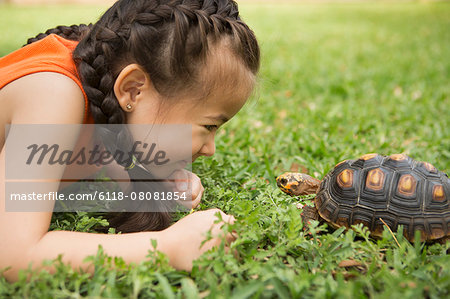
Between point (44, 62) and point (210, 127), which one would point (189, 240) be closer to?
point (210, 127)

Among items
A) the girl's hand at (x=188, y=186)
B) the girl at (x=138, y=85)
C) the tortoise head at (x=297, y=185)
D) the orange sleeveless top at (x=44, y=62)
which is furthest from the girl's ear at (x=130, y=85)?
the tortoise head at (x=297, y=185)

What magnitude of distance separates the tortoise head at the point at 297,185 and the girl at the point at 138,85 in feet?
1.47

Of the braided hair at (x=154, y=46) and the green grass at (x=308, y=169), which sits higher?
the braided hair at (x=154, y=46)

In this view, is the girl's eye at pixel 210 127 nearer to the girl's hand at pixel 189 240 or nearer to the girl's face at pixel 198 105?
the girl's face at pixel 198 105

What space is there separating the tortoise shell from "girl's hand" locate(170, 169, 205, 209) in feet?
1.92

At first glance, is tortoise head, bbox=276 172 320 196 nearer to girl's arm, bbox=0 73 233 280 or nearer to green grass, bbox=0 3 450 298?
green grass, bbox=0 3 450 298

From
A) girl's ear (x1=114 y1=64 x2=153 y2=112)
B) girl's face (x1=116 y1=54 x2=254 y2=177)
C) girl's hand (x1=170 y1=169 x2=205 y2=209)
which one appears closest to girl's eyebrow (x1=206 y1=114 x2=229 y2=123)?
girl's face (x1=116 y1=54 x2=254 y2=177)

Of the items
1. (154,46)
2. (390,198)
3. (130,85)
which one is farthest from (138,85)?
(390,198)

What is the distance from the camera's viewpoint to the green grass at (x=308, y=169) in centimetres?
139

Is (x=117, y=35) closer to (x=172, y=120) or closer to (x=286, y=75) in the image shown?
(x=172, y=120)

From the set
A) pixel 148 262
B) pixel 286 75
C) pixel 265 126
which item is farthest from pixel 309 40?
pixel 148 262

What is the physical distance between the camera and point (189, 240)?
1526 mm

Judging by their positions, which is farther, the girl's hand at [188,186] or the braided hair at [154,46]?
the girl's hand at [188,186]

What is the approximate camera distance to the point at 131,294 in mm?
1359
